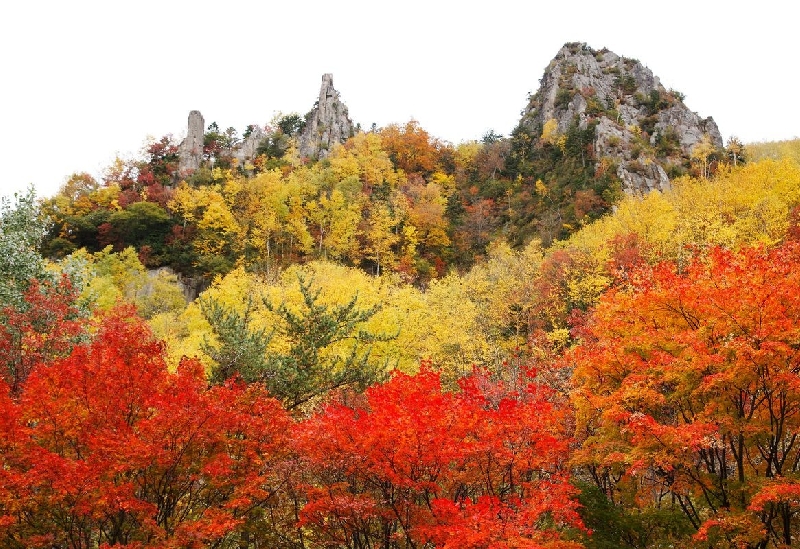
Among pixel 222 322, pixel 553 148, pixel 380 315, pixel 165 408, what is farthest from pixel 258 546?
pixel 553 148

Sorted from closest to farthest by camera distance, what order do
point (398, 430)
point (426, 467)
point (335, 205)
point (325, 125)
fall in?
point (398, 430) → point (426, 467) → point (335, 205) → point (325, 125)

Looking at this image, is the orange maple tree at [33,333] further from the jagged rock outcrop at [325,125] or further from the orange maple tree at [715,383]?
the jagged rock outcrop at [325,125]

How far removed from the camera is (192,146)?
178ft

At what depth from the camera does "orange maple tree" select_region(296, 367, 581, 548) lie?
9641 millimetres

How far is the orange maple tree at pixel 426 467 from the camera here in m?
9.64

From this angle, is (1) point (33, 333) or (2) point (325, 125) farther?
(2) point (325, 125)

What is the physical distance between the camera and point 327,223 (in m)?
43.2

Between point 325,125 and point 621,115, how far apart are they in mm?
29647

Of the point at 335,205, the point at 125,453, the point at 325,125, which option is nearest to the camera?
the point at 125,453

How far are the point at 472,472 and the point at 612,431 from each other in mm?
2829

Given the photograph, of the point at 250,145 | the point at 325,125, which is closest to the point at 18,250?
the point at 250,145

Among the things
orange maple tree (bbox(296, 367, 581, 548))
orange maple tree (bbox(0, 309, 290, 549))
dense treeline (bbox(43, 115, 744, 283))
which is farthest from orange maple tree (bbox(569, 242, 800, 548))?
dense treeline (bbox(43, 115, 744, 283))

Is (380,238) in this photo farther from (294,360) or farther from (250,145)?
(294,360)

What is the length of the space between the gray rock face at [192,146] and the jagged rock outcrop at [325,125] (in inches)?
392
